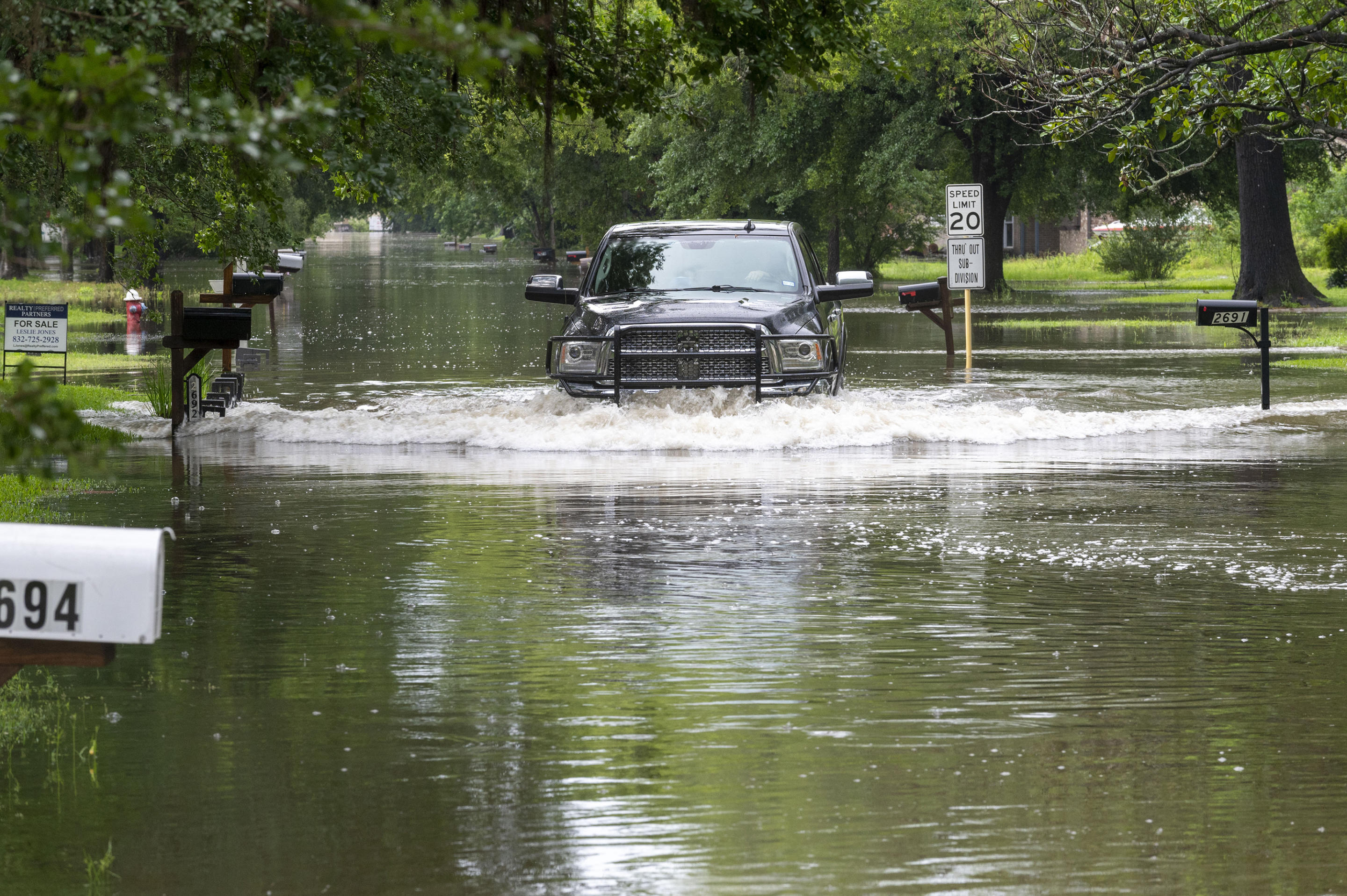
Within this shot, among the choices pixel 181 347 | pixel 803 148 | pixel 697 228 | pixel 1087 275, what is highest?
pixel 803 148

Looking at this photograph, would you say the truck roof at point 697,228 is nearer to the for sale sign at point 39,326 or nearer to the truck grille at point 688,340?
the truck grille at point 688,340

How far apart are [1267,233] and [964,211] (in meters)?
19.3

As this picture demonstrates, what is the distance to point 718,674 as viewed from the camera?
6711 mm

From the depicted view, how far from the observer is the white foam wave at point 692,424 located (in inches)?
566

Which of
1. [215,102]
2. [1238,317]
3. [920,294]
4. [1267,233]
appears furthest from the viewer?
[1267,233]

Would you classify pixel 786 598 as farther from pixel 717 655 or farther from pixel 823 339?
pixel 823 339

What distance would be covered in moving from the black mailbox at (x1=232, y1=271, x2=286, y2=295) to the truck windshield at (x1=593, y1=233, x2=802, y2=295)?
4.01 metres

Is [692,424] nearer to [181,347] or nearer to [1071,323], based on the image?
[181,347]

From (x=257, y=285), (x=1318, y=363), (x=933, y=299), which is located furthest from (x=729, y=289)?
(x=1318, y=363)

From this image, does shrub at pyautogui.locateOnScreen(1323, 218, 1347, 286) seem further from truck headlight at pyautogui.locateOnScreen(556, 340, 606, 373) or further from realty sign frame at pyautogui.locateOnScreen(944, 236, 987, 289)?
truck headlight at pyautogui.locateOnScreen(556, 340, 606, 373)

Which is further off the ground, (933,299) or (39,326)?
(933,299)

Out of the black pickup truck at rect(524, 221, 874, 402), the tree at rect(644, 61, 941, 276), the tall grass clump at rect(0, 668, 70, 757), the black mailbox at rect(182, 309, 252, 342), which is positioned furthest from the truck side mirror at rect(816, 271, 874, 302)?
the tree at rect(644, 61, 941, 276)

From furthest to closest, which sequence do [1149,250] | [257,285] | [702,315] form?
[1149,250], [257,285], [702,315]

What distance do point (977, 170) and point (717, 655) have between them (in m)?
39.0
